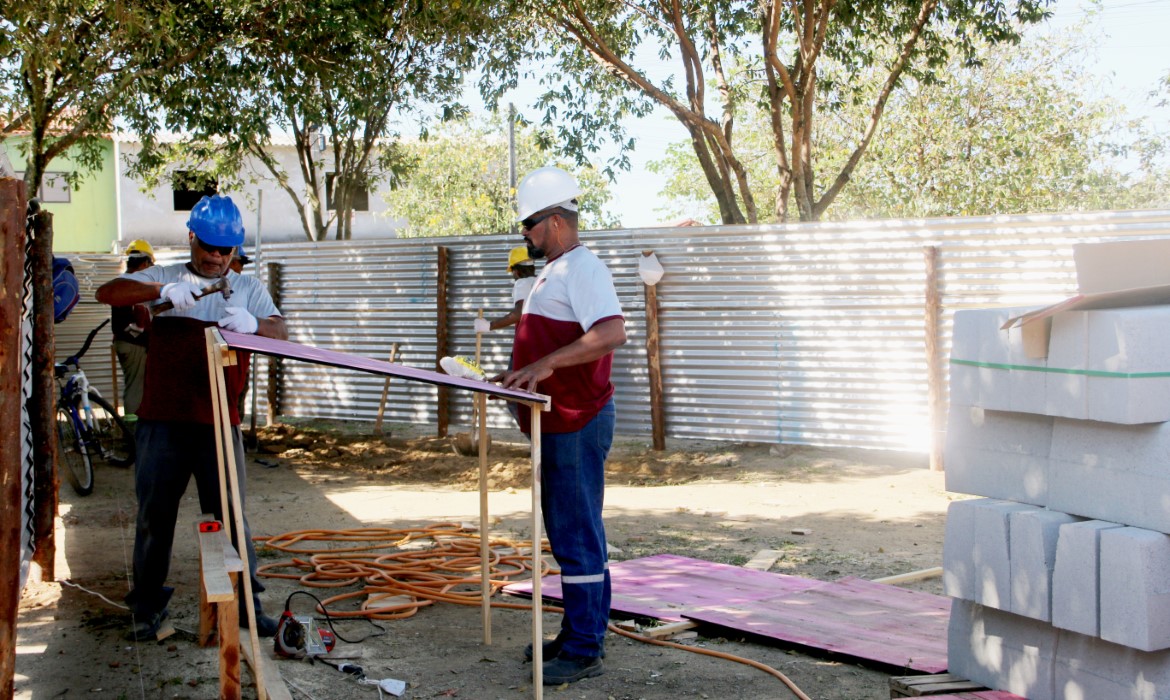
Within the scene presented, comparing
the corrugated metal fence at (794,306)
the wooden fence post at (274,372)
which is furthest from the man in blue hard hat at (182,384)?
the wooden fence post at (274,372)

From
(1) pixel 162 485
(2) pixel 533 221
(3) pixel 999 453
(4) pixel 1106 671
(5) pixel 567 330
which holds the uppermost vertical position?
(2) pixel 533 221

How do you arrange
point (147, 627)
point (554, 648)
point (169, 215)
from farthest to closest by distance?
point (169, 215), point (147, 627), point (554, 648)

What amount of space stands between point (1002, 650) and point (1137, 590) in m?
0.71

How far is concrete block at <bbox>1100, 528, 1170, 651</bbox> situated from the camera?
10.8 feet

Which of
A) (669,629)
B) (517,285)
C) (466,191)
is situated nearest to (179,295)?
(669,629)

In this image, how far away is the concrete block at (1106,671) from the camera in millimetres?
3432

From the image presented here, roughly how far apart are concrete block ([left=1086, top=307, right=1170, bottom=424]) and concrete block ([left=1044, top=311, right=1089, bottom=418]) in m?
0.03

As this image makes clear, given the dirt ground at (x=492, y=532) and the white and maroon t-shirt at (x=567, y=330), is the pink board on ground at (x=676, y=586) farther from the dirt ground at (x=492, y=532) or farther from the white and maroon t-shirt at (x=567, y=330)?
the white and maroon t-shirt at (x=567, y=330)

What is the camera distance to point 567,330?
14.0ft

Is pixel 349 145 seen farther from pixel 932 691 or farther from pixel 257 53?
pixel 932 691

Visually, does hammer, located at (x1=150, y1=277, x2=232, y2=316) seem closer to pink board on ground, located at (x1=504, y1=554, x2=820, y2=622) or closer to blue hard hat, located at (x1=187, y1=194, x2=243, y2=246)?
blue hard hat, located at (x1=187, y1=194, x2=243, y2=246)

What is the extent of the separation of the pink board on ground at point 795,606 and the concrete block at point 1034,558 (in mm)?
680

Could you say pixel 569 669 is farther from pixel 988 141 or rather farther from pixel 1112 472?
pixel 988 141

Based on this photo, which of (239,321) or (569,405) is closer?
(569,405)
